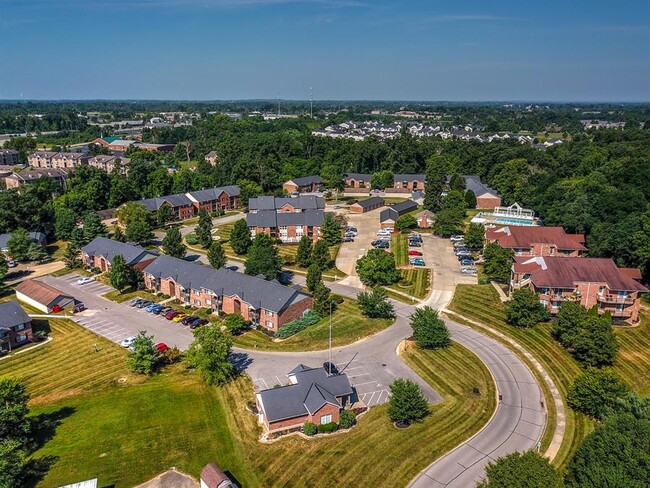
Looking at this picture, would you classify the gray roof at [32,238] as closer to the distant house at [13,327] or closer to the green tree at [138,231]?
the green tree at [138,231]

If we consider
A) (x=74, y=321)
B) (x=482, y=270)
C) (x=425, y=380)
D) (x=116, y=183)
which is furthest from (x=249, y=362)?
(x=116, y=183)

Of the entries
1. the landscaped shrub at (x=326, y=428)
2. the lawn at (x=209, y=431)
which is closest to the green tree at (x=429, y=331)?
the lawn at (x=209, y=431)

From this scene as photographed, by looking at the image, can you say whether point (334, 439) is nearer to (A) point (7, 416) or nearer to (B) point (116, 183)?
(A) point (7, 416)

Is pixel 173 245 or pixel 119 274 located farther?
pixel 173 245

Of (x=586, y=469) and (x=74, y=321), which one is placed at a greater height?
(x=586, y=469)

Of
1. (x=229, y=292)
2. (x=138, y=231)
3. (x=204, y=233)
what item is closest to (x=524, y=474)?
(x=229, y=292)

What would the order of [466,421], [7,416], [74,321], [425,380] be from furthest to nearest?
[74,321] < [425,380] < [466,421] < [7,416]

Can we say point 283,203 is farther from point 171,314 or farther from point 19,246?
point 19,246
